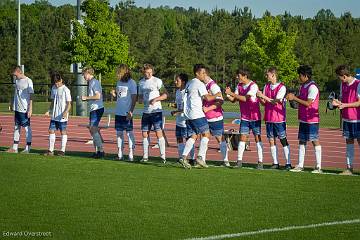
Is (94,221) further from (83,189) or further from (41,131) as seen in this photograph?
(41,131)

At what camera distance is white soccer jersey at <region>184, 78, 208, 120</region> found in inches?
634

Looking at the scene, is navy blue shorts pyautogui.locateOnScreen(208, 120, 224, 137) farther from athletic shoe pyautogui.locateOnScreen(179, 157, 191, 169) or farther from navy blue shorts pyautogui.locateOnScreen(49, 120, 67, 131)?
navy blue shorts pyautogui.locateOnScreen(49, 120, 67, 131)

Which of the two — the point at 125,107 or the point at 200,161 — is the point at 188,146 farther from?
the point at 125,107

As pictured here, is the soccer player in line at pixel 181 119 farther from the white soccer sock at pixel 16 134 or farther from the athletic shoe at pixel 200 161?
the white soccer sock at pixel 16 134

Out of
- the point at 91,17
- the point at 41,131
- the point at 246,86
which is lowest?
the point at 41,131

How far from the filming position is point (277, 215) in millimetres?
11031

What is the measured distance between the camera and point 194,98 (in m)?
16.1

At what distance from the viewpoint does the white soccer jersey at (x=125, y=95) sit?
18.1 meters

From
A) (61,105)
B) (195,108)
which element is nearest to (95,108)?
(61,105)

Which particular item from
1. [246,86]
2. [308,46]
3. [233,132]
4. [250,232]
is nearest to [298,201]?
[250,232]

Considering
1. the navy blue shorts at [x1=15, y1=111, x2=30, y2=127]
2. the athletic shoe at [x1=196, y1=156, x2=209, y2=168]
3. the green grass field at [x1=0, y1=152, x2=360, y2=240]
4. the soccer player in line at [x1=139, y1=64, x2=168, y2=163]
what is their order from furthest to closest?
the navy blue shorts at [x1=15, y1=111, x2=30, y2=127] → the soccer player in line at [x1=139, y1=64, x2=168, y2=163] → the athletic shoe at [x1=196, y1=156, x2=209, y2=168] → the green grass field at [x1=0, y1=152, x2=360, y2=240]

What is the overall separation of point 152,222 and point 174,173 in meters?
5.15

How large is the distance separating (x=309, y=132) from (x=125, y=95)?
4.25 metres

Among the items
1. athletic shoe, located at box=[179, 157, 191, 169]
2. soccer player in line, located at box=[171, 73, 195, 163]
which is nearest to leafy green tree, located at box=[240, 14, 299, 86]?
soccer player in line, located at box=[171, 73, 195, 163]
